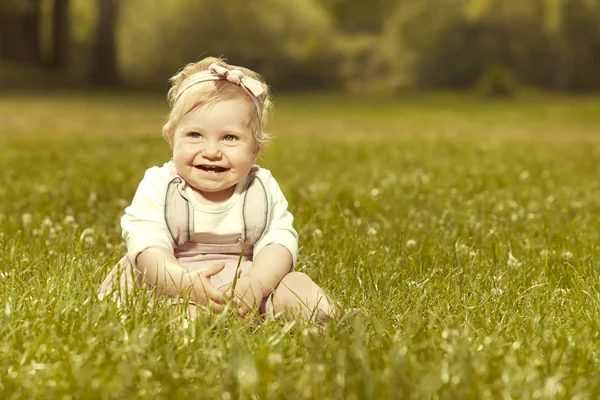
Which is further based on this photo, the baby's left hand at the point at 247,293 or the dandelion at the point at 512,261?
the dandelion at the point at 512,261

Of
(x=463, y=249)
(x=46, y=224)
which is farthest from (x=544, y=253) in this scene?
(x=46, y=224)

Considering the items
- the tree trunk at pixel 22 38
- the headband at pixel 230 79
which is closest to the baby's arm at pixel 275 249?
the headband at pixel 230 79

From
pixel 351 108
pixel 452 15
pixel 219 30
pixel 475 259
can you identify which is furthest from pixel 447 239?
pixel 452 15

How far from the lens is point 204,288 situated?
3.44m

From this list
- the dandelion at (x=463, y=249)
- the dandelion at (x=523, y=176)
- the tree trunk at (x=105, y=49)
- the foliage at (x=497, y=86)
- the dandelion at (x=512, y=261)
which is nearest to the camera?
the dandelion at (x=512, y=261)

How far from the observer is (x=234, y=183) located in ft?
12.4

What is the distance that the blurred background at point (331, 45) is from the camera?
122 feet

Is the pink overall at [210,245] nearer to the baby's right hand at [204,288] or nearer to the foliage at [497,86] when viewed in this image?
the baby's right hand at [204,288]

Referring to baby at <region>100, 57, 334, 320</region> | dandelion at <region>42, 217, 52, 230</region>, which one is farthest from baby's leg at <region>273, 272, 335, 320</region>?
dandelion at <region>42, 217, 52, 230</region>

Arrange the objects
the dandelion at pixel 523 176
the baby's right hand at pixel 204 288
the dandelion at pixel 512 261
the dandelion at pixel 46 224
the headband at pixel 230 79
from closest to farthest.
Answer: the baby's right hand at pixel 204 288, the headband at pixel 230 79, the dandelion at pixel 512 261, the dandelion at pixel 46 224, the dandelion at pixel 523 176

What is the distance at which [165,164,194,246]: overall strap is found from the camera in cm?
379

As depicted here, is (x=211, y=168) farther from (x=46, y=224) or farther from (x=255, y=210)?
(x=46, y=224)

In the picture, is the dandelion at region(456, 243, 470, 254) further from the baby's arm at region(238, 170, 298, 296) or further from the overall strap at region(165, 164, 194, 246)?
the overall strap at region(165, 164, 194, 246)

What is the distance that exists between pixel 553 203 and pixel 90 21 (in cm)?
4574
